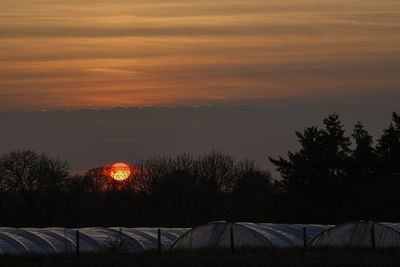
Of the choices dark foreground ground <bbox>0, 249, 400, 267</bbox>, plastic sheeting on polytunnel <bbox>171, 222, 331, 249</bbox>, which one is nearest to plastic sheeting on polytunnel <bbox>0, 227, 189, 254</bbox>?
plastic sheeting on polytunnel <bbox>171, 222, 331, 249</bbox>

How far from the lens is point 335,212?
63.5 m

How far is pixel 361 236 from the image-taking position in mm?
31562

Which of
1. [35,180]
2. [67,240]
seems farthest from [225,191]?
[67,240]

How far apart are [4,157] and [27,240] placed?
4896 cm

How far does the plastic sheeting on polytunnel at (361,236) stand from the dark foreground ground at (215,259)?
318 cm

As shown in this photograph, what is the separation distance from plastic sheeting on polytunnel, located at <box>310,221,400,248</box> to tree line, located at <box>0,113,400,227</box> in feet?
90.1

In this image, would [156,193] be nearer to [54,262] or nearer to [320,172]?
[320,172]

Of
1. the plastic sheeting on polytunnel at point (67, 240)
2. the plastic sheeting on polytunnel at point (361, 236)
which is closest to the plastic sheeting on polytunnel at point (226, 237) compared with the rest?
the plastic sheeting on polytunnel at point (361, 236)

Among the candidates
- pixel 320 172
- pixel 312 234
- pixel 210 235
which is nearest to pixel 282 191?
pixel 320 172

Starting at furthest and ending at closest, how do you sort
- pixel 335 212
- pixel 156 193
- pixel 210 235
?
pixel 156 193 → pixel 335 212 → pixel 210 235

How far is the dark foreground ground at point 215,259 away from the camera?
80.2ft

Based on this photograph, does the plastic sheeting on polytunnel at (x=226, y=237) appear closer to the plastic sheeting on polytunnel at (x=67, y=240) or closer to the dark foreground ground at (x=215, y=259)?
the plastic sheeting on polytunnel at (x=67, y=240)

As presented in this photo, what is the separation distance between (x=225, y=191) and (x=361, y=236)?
174 feet

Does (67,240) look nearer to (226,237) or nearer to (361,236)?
(226,237)
